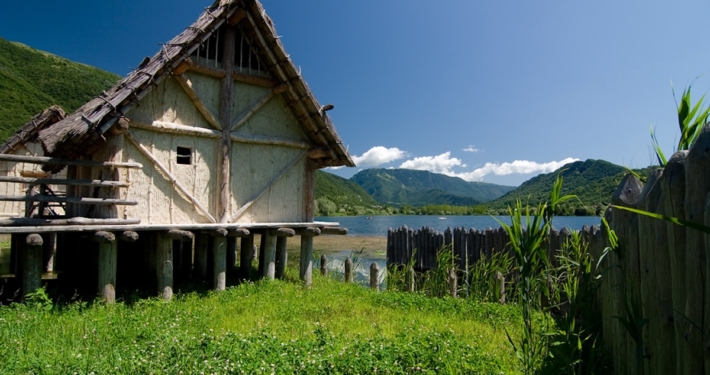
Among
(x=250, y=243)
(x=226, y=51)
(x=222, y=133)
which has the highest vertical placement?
(x=226, y=51)

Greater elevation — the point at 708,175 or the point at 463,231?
the point at 708,175

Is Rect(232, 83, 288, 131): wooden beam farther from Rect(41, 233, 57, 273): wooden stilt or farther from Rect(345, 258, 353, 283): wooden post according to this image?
Rect(41, 233, 57, 273): wooden stilt

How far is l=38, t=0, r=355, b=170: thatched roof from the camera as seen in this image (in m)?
8.43

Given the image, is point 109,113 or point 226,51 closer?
point 109,113

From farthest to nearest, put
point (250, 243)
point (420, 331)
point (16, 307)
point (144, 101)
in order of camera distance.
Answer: point (250, 243) < point (144, 101) < point (16, 307) < point (420, 331)

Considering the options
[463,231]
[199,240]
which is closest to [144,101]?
[199,240]

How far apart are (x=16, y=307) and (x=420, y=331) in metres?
7.61

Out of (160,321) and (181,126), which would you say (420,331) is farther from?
(181,126)

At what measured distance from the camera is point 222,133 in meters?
10.7

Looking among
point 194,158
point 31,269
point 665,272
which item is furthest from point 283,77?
point 665,272

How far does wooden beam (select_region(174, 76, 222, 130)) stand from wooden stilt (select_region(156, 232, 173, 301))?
10.0ft

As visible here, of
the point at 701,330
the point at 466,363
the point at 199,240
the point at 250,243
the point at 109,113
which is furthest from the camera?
the point at 250,243

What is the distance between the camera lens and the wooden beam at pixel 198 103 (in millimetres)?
10168

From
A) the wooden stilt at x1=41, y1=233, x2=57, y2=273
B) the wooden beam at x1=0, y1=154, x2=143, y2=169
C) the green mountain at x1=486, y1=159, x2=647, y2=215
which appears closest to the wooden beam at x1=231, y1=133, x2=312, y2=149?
the wooden beam at x1=0, y1=154, x2=143, y2=169
